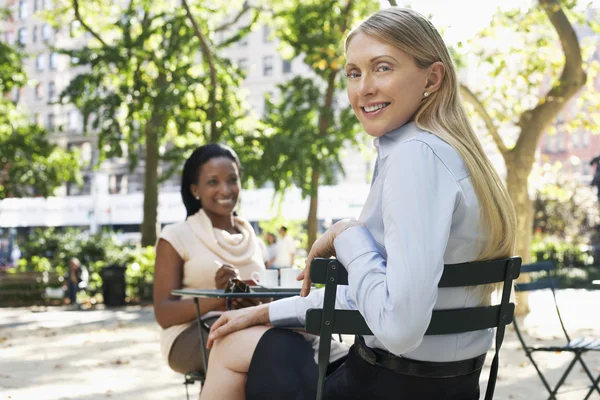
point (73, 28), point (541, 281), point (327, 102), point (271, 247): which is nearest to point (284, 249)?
point (271, 247)

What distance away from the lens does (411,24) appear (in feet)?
8.32

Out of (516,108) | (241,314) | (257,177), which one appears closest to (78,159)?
(257,177)

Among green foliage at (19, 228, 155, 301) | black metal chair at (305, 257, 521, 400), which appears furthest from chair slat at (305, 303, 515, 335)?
green foliage at (19, 228, 155, 301)

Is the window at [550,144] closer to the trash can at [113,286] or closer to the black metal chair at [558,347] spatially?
the trash can at [113,286]

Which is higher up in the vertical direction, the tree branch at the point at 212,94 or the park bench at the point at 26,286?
the tree branch at the point at 212,94

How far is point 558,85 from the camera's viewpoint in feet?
48.6

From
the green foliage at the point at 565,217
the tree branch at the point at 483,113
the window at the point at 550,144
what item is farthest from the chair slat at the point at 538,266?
the window at the point at 550,144

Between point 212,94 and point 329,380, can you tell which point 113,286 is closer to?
point 212,94

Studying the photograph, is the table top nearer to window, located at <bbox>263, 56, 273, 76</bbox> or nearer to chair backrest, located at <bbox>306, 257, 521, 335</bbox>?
chair backrest, located at <bbox>306, 257, 521, 335</bbox>

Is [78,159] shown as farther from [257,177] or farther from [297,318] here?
[297,318]

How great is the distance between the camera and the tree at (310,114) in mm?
17531

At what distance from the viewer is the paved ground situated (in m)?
8.00

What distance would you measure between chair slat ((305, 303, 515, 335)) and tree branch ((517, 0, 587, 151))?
12016 mm

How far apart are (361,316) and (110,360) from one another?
28.3 ft
